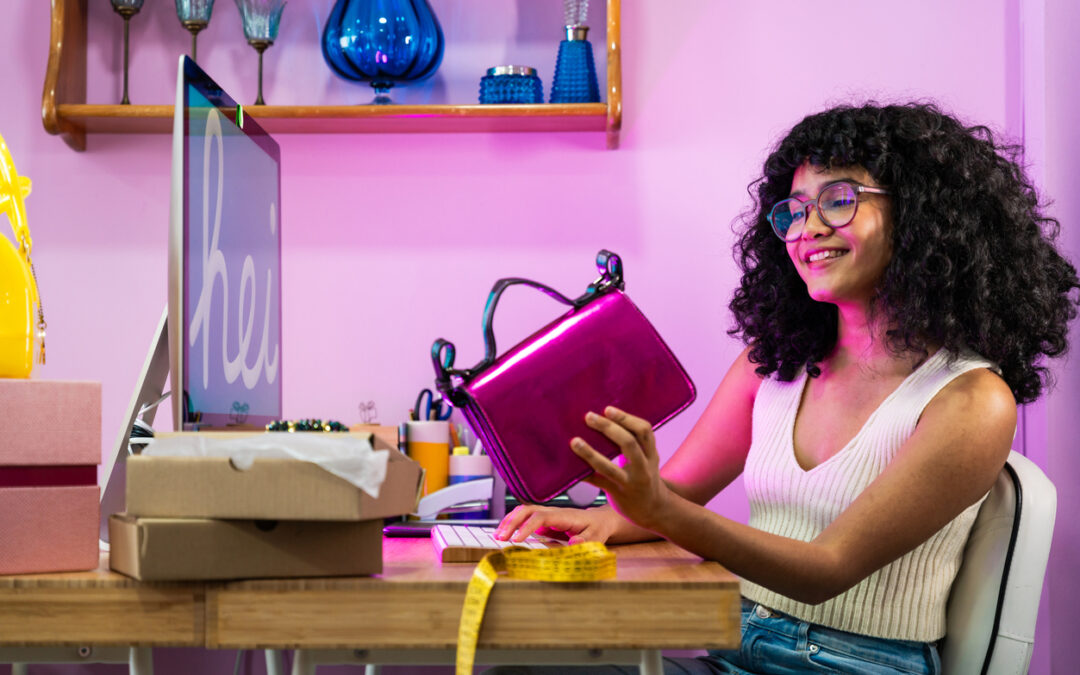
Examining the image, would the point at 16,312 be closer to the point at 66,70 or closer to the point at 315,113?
the point at 315,113

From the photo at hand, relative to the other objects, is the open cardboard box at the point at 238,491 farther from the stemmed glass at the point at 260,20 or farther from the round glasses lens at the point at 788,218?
the stemmed glass at the point at 260,20

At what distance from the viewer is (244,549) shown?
94cm

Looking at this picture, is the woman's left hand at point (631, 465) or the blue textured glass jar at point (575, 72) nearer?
the woman's left hand at point (631, 465)

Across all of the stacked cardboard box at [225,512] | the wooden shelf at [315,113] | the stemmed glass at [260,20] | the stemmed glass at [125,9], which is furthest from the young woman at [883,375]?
the stemmed glass at [125,9]

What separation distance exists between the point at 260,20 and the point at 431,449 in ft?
2.99

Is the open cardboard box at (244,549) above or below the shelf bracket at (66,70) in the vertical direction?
below

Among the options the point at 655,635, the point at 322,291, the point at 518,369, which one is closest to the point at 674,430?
the point at 322,291

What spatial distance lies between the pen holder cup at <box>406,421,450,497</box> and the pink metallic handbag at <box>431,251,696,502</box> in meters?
0.75

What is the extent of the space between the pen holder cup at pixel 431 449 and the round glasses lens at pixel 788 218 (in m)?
0.72

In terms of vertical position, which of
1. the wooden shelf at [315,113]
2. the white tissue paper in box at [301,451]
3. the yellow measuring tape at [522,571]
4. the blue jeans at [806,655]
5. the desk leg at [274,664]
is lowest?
the desk leg at [274,664]

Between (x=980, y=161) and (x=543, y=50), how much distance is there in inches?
38.6

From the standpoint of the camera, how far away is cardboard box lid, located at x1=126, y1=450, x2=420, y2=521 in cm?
92

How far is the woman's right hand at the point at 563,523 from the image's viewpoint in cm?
134

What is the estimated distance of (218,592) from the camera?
0.94m
